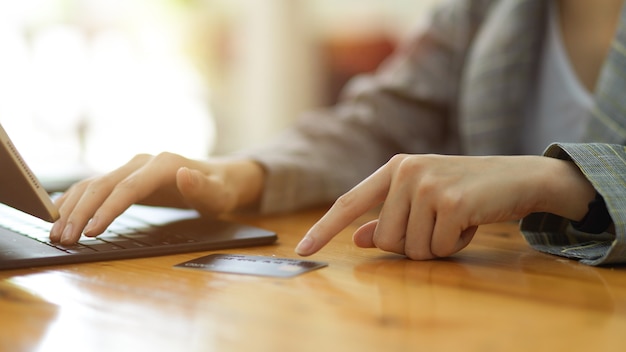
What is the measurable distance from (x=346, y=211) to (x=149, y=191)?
0.79 ft

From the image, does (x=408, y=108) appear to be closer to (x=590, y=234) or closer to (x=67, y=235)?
(x=590, y=234)

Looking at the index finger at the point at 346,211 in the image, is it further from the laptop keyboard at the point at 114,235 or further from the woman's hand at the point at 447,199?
the laptop keyboard at the point at 114,235

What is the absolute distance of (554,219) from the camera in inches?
29.2

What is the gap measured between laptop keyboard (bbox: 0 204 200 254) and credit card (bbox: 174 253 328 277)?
71 mm

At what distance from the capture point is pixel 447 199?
64 centimetres

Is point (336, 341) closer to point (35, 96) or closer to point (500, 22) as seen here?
point (500, 22)

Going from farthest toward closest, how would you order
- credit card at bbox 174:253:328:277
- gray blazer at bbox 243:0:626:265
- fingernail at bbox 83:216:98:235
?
gray blazer at bbox 243:0:626:265, fingernail at bbox 83:216:98:235, credit card at bbox 174:253:328:277

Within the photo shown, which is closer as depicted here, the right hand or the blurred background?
the right hand

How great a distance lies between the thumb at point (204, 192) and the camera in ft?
2.71

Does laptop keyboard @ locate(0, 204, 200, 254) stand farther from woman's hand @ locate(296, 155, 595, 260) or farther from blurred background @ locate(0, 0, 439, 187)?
blurred background @ locate(0, 0, 439, 187)

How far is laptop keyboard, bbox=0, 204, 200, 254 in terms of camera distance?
71 cm

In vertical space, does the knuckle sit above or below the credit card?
above

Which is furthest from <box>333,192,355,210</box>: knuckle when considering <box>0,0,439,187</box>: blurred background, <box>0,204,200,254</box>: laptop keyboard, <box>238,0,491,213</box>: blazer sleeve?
<box>0,0,439,187</box>: blurred background

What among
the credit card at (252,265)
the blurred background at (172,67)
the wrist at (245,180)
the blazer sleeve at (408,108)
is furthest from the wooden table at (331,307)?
the blurred background at (172,67)
